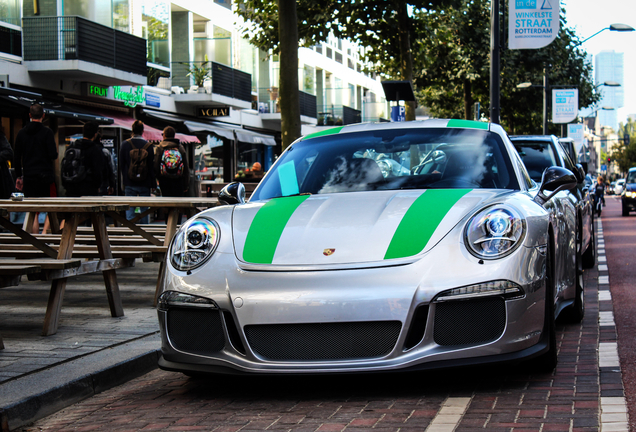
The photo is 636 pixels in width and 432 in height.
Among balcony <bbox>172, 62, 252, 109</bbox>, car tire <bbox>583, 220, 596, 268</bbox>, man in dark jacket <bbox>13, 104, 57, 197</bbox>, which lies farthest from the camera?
balcony <bbox>172, 62, 252, 109</bbox>

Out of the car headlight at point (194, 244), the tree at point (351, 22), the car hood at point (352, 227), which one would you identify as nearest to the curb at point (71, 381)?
the car headlight at point (194, 244)

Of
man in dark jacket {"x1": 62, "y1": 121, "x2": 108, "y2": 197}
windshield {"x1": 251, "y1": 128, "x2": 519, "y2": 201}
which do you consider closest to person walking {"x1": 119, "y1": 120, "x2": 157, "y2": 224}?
man in dark jacket {"x1": 62, "y1": 121, "x2": 108, "y2": 197}

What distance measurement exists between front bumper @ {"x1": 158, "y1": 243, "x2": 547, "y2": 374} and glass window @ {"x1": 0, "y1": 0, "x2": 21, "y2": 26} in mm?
18562

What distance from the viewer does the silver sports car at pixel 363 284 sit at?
402 centimetres

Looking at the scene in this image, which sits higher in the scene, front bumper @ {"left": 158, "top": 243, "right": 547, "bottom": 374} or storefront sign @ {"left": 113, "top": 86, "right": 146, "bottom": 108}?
storefront sign @ {"left": 113, "top": 86, "right": 146, "bottom": 108}

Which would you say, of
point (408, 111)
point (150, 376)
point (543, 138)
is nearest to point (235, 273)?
point (150, 376)

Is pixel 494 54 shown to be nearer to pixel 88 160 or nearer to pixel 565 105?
pixel 88 160

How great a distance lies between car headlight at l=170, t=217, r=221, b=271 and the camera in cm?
447

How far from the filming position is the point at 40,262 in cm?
Answer: 573

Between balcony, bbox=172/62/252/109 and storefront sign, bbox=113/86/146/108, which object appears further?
balcony, bbox=172/62/252/109

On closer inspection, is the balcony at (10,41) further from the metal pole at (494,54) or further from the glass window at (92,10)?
the metal pole at (494,54)

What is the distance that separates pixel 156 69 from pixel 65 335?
22.6 meters

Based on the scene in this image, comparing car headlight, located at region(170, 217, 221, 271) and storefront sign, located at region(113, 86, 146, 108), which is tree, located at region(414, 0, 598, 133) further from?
car headlight, located at region(170, 217, 221, 271)

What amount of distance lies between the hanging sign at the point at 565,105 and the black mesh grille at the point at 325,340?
31598mm
